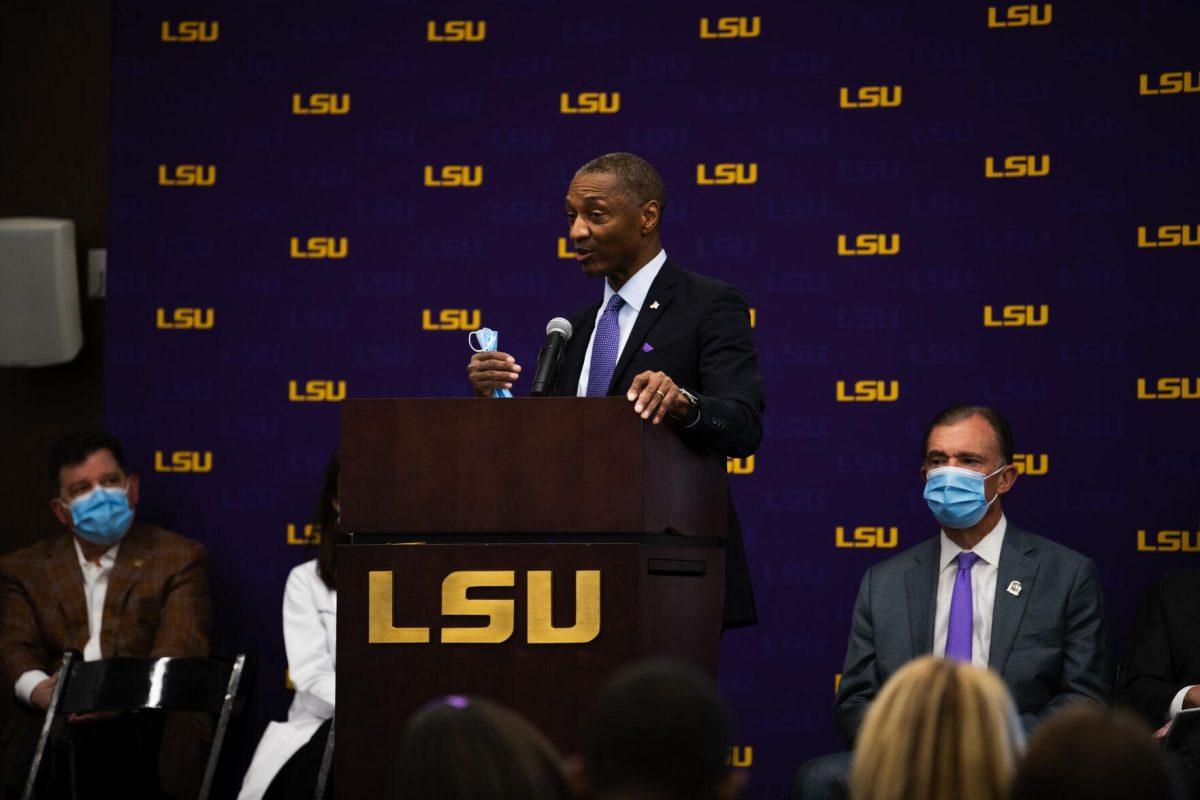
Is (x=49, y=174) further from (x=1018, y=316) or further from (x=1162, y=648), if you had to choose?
(x=1162, y=648)

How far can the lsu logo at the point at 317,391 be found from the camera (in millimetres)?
5848

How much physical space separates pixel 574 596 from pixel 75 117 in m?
4.37

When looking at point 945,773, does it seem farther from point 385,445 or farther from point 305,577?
point 305,577

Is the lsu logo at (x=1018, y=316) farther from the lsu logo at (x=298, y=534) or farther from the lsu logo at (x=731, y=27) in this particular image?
the lsu logo at (x=298, y=534)

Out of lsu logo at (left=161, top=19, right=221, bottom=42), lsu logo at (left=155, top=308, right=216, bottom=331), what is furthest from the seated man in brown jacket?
lsu logo at (left=161, top=19, right=221, bottom=42)

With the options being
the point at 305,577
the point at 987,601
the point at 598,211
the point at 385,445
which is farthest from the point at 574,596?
the point at 305,577

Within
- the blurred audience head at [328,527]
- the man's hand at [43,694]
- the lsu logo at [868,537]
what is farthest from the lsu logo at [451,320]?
the man's hand at [43,694]

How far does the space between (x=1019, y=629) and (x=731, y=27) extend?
268cm

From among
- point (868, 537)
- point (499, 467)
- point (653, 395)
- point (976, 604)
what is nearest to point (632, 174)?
point (653, 395)

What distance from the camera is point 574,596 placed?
2791 mm

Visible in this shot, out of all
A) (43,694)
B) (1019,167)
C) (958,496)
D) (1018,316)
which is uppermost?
(1019,167)

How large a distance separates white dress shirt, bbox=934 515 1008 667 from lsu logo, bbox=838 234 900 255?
1.47 m

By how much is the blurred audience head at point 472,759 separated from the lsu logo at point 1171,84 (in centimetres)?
449

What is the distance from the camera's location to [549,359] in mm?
3150
